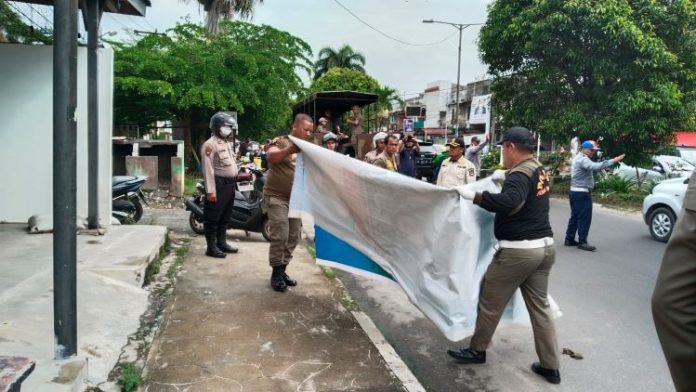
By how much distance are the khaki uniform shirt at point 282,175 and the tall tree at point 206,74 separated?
10.3 m

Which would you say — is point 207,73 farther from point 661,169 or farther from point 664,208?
point 661,169

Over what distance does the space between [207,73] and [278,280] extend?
11961 mm

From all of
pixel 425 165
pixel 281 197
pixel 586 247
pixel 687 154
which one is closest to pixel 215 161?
pixel 281 197

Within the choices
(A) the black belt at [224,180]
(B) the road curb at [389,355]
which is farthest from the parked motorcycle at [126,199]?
(B) the road curb at [389,355]

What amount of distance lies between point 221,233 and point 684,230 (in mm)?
6115

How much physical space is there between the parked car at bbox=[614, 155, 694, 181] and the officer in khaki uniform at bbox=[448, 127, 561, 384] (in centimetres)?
1296

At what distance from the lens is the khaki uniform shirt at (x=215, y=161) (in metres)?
6.30

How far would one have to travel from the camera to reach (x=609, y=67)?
14023 millimetres

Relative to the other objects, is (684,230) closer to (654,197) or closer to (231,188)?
(231,188)

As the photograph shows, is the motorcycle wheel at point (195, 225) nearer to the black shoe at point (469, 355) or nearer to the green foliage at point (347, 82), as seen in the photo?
the black shoe at point (469, 355)

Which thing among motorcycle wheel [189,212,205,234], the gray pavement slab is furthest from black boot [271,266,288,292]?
motorcycle wheel [189,212,205,234]

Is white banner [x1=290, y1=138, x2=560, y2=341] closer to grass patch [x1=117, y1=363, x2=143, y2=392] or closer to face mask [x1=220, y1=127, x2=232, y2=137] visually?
grass patch [x1=117, y1=363, x2=143, y2=392]

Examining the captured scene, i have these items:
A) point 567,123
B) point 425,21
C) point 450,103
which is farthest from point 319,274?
point 450,103

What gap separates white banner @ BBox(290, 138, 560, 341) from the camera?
12.1ft
